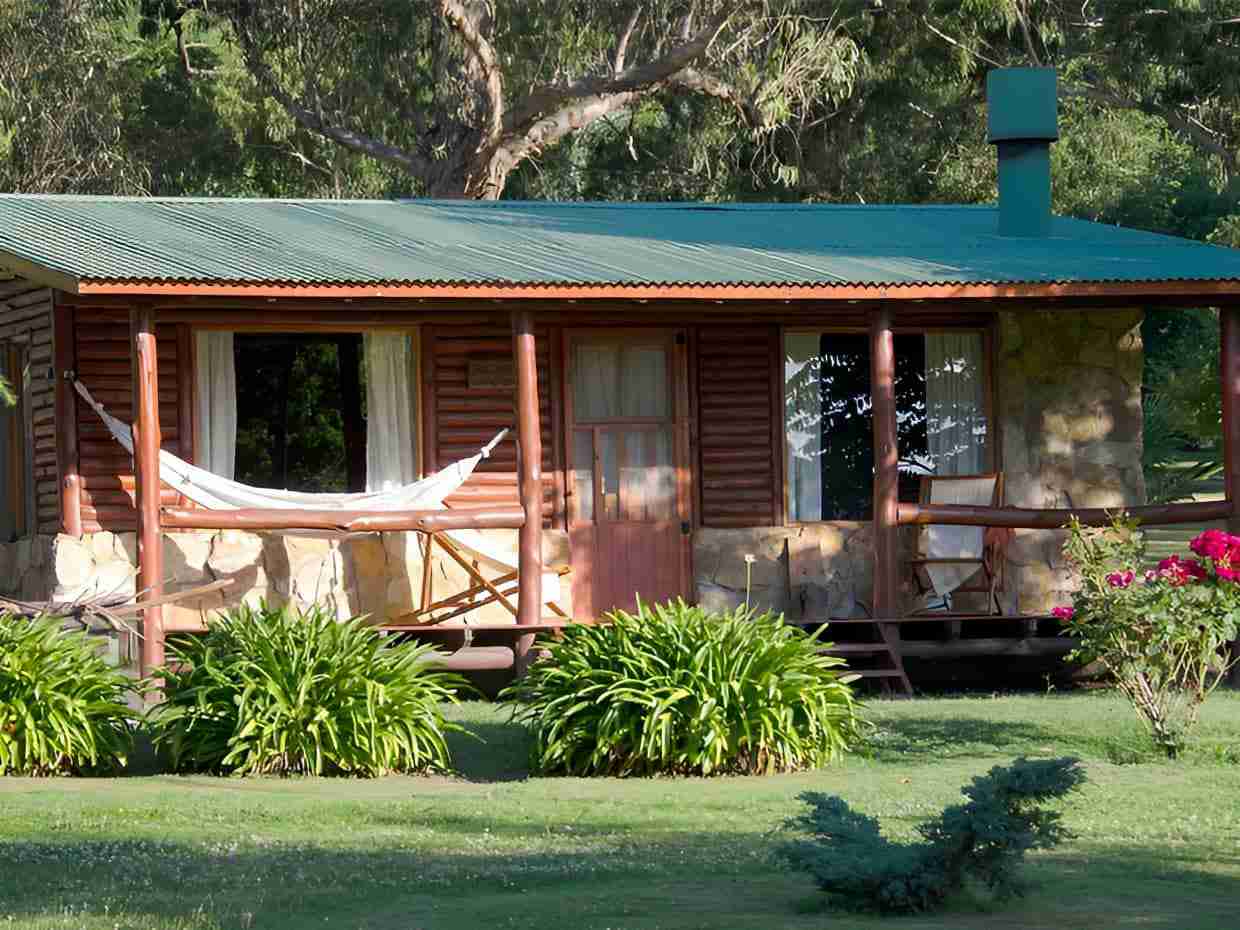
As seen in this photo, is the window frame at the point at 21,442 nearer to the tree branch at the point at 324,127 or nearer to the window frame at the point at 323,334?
the window frame at the point at 323,334

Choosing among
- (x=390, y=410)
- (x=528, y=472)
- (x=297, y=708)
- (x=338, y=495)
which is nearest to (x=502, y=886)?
(x=297, y=708)

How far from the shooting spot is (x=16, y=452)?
1641 centimetres

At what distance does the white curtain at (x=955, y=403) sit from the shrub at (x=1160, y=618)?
4.80 m

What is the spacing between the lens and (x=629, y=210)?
18547mm

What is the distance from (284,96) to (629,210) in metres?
9.91

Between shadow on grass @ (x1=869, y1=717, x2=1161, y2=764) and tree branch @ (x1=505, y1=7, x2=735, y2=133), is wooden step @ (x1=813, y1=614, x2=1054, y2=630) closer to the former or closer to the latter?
shadow on grass @ (x1=869, y1=717, x2=1161, y2=764)

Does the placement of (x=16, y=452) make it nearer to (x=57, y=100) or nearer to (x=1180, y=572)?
(x=1180, y=572)

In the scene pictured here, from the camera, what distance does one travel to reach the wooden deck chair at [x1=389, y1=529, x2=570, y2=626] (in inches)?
598

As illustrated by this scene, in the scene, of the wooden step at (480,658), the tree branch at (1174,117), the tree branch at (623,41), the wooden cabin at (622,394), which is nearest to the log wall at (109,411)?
the wooden cabin at (622,394)

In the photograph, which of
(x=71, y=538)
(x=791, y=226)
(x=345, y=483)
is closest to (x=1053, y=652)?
(x=791, y=226)

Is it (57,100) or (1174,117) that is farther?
(57,100)

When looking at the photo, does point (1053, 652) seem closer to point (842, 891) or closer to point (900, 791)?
point (900, 791)

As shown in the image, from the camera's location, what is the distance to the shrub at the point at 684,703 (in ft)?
36.2

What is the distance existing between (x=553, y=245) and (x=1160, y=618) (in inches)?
240
